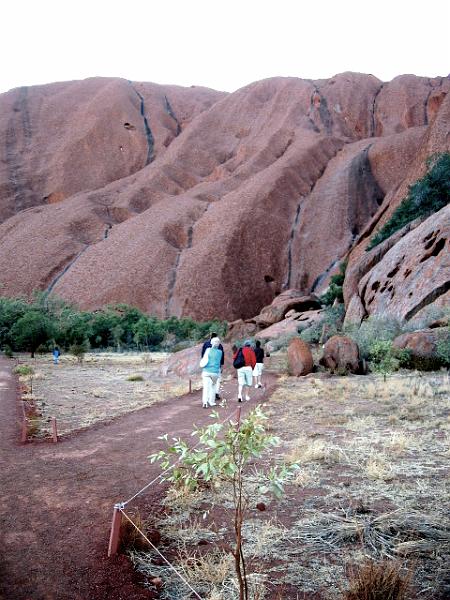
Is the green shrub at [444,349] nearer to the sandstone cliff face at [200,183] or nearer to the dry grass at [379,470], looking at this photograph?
the dry grass at [379,470]

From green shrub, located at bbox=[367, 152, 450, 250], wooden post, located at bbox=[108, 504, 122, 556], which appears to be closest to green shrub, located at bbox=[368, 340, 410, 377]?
wooden post, located at bbox=[108, 504, 122, 556]

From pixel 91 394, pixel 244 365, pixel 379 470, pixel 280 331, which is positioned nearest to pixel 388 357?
pixel 244 365

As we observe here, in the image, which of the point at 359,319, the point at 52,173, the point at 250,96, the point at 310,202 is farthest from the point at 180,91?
the point at 359,319

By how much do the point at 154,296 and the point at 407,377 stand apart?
130 feet

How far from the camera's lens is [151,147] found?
8025 cm

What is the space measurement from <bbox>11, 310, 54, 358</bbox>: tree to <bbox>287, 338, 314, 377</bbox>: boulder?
21857 millimetres

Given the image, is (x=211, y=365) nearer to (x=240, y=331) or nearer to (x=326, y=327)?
(x=326, y=327)

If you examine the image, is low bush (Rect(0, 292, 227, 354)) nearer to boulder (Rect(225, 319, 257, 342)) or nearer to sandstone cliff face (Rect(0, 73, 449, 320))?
boulder (Rect(225, 319, 257, 342))

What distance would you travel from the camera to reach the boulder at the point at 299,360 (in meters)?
18.2

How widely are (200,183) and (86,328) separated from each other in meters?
34.3

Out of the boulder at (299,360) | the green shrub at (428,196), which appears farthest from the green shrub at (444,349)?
the green shrub at (428,196)

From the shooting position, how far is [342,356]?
17.5m

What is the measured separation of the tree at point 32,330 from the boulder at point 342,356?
2345 centimetres

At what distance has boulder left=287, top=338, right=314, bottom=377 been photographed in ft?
59.8
